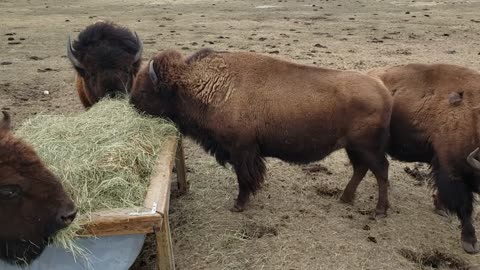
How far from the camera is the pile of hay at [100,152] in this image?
11.5ft

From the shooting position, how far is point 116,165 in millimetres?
3818

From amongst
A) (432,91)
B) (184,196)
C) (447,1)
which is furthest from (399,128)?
(447,1)

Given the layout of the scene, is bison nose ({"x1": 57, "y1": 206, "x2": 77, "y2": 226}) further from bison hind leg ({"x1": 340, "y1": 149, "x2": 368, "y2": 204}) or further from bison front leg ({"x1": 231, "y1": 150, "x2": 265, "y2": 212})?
bison hind leg ({"x1": 340, "y1": 149, "x2": 368, "y2": 204})

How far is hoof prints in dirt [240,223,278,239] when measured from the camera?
4.68m

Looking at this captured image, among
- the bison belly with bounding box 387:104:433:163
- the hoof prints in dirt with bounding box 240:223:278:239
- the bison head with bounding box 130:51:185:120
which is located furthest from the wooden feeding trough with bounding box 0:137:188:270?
the bison belly with bounding box 387:104:433:163

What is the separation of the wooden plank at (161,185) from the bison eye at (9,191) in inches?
31.7

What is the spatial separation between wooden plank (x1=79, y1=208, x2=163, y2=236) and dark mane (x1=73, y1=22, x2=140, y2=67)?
9.57ft

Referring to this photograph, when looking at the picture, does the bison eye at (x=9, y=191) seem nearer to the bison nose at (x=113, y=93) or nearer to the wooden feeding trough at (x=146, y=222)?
the wooden feeding trough at (x=146, y=222)

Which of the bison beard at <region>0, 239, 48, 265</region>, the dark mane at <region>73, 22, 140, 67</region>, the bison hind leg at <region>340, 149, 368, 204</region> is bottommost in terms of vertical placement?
the bison hind leg at <region>340, 149, 368, 204</region>

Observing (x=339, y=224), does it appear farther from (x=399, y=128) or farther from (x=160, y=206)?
(x=160, y=206)

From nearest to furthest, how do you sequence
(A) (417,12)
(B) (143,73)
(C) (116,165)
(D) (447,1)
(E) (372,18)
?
1. (C) (116,165)
2. (B) (143,73)
3. (E) (372,18)
4. (A) (417,12)
5. (D) (447,1)

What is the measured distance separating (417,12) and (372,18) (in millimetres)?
2159

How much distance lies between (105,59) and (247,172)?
2.16 metres

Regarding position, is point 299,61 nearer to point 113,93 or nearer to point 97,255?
point 113,93
